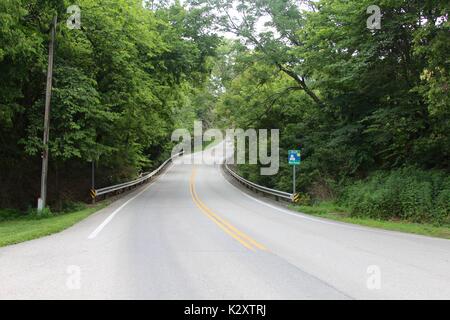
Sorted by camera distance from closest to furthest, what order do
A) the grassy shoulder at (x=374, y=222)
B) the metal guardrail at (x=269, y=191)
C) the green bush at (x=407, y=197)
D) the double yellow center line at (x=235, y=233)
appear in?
the double yellow center line at (x=235, y=233), the grassy shoulder at (x=374, y=222), the green bush at (x=407, y=197), the metal guardrail at (x=269, y=191)

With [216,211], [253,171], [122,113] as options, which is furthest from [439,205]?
[253,171]

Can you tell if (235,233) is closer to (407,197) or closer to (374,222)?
(374,222)

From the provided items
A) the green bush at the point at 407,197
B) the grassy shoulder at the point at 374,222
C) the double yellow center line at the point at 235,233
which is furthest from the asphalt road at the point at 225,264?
the green bush at the point at 407,197

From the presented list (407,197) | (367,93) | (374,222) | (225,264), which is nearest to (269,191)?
(367,93)

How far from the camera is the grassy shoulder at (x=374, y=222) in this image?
12.7 m

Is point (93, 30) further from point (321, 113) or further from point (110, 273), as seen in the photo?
point (110, 273)

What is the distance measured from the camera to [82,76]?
763 inches

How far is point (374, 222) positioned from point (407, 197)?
1.99 meters

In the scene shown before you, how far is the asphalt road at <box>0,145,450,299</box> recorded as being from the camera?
5879 mm

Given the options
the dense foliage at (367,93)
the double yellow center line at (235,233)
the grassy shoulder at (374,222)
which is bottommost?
the grassy shoulder at (374,222)

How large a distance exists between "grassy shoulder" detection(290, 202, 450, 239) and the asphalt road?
1024mm

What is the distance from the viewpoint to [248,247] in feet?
31.2

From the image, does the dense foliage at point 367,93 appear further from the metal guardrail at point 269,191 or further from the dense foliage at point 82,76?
the dense foliage at point 82,76

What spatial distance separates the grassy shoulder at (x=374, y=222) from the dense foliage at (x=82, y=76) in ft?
32.8
